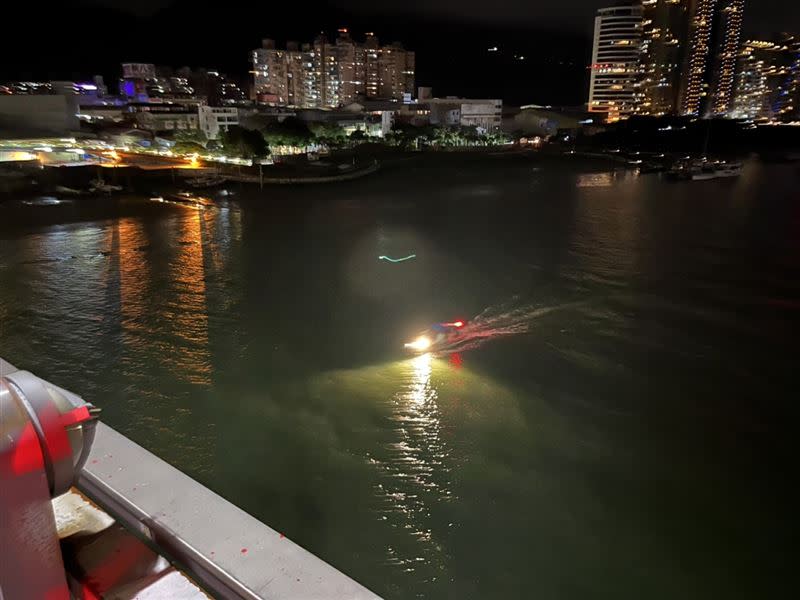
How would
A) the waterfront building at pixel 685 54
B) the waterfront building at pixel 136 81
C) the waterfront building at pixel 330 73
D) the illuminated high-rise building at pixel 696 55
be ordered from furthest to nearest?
the illuminated high-rise building at pixel 696 55
the waterfront building at pixel 330 73
the waterfront building at pixel 685 54
the waterfront building at pixel 136 81

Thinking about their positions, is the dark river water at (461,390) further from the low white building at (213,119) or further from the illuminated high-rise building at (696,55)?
the illuminated high-rise building at (696,55)

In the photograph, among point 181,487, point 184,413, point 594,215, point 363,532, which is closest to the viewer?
point 181,487

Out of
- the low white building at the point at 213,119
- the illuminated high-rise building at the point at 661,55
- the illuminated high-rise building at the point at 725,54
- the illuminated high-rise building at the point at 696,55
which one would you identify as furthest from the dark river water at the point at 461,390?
the illuminated high-rise building at the point at 725,54

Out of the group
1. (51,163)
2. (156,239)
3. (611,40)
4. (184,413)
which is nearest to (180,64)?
(611,40)

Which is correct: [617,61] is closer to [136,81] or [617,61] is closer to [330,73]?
[330,73]

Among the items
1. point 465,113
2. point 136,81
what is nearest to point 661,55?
point 465,113

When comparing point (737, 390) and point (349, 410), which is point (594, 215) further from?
point (349, 410)
